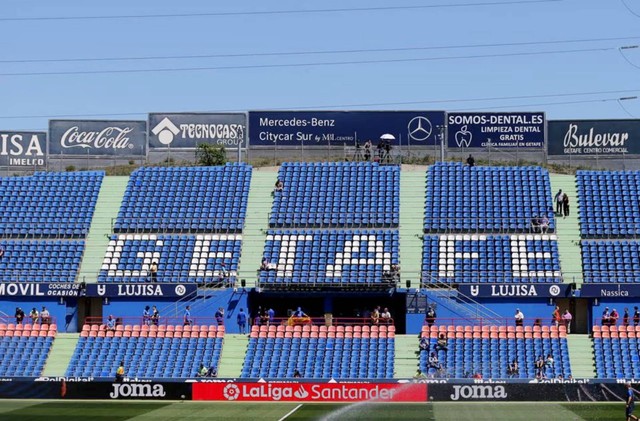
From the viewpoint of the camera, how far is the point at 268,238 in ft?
192

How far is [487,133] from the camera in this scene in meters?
66.4

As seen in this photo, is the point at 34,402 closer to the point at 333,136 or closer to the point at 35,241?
the point at 35,241

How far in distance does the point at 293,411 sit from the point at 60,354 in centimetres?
1612

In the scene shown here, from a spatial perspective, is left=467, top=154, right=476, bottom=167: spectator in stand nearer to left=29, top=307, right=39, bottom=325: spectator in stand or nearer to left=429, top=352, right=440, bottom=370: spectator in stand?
left=429, top=352, right=440, bottom=370: spectator in stand

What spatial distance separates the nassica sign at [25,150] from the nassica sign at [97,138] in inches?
24.3

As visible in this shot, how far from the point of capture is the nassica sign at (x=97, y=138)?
222 ft

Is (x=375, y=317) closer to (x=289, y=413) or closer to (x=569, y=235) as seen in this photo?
(x=569, y=235)

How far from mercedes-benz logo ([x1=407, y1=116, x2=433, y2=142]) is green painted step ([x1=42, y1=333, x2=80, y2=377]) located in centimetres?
2482

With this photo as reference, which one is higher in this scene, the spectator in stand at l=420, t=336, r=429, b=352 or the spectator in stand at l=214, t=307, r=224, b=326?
the spectator in stand at l=214, t=307, r=224, b=326

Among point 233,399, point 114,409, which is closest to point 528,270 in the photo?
point 233,399

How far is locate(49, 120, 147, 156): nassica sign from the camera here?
67.8 metres

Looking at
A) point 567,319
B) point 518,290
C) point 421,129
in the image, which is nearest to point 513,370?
point 567,319

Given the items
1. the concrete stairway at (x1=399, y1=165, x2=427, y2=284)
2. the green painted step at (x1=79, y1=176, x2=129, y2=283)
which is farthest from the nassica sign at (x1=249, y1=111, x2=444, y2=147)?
the green painted step at (x1=79, y1=176, x2=129, y2=283)

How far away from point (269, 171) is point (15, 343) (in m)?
20.8
